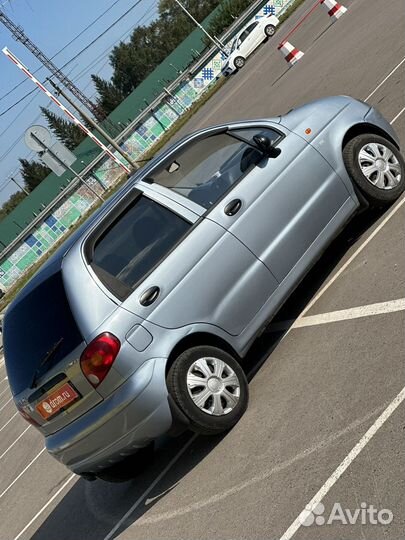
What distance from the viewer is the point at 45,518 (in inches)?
250

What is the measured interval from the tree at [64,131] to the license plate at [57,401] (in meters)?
115

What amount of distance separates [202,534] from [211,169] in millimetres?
2949

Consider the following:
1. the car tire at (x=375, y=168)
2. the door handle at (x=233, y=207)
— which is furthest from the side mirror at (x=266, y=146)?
the car tire at (x=375, y=168)

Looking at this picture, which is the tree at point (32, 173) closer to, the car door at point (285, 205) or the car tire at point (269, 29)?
the car tire at point (269, 29)

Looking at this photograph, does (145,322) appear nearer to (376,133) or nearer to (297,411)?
(297,411)

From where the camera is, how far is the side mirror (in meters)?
5.63

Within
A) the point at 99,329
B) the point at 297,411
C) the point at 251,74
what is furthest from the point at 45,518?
the point at 251,74

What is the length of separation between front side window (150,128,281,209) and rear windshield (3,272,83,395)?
4.13ft

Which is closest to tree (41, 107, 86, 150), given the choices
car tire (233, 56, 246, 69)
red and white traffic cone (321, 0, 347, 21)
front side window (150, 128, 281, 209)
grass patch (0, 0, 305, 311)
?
grass patch (0, 0, 305, 311)

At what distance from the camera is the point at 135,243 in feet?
16.7

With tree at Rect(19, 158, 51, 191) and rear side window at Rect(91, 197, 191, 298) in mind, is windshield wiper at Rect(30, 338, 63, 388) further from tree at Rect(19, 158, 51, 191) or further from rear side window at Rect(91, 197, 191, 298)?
tree at Rect(19, 158, 51, 191)

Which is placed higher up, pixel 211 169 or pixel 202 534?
pixel 211 169

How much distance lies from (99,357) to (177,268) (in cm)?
90

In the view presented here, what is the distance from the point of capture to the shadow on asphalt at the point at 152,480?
5.20 metres
